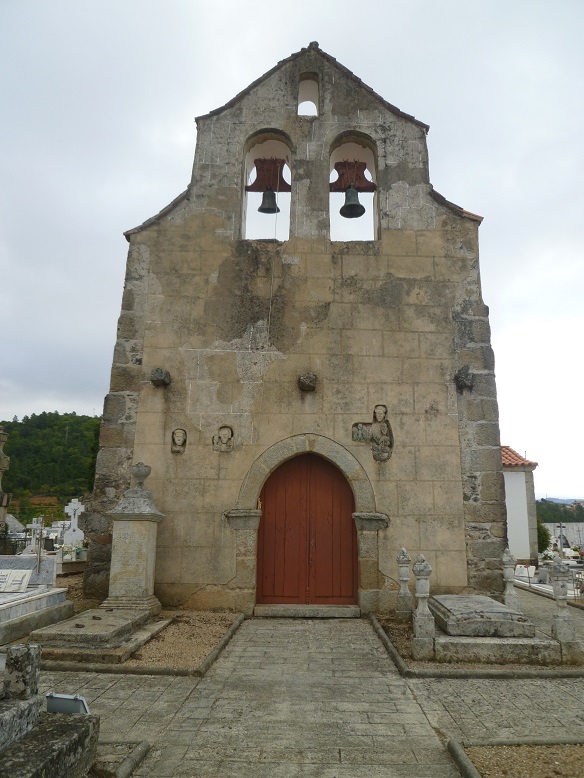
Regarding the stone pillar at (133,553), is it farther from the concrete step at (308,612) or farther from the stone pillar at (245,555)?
the concrete step at (308,612)

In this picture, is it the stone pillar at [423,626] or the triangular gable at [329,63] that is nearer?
the stone pillar at [423,626]

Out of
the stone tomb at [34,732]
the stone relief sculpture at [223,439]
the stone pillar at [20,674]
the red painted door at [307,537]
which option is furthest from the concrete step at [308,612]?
the stone pillar at [20,674]

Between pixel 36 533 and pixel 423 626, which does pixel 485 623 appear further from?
pixel 36 533

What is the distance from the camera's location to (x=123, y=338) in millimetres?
8508

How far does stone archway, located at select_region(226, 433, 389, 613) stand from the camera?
25.3 ft

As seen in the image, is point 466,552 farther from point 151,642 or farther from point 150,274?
point 150,274

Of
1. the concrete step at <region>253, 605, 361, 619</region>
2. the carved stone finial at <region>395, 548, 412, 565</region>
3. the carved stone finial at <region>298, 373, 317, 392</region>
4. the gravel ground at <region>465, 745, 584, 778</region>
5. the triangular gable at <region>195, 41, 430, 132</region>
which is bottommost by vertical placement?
the gravel ground at <region>465, 745, 584, 778</region>

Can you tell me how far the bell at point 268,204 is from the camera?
9477 millimetres

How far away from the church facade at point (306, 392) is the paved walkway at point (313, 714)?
2.42 metres

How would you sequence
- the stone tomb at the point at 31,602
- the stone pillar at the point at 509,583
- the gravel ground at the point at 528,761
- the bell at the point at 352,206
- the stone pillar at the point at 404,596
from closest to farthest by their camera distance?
the gravel ground at the point at 528,761 → the stone tomb at the point at 31,602 → the stone pillar at the point at 509,583 → the stone pillar at the point at 404,596 → the bell at the point at 352,206

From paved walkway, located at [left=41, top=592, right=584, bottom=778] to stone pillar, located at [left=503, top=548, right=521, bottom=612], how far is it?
200 centimetres

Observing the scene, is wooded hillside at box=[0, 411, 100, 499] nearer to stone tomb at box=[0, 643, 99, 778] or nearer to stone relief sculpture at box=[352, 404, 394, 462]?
stone relief sculpture at box=[352, 404, 394, 462]

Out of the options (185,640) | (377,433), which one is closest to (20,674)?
(185,640)

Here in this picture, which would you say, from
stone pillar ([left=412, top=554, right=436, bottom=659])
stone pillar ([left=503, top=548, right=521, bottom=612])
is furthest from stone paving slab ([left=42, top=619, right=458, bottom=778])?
stone pillar ([left=503, top=548, right=521, bottom=612])
